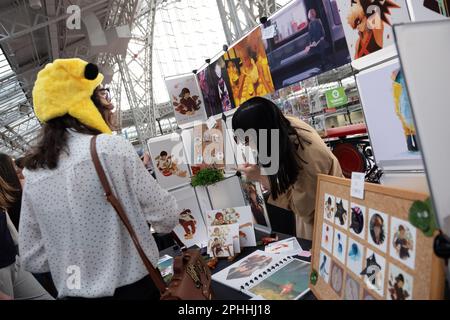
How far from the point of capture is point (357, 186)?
848 mm

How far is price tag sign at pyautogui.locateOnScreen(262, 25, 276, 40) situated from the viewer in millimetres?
1777

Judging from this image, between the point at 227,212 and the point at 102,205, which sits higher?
the point at 102,205

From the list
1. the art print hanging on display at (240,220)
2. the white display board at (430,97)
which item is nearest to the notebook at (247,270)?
the art print hanging on display at (240,220)

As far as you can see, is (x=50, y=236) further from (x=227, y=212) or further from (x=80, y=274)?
(x=227, y=212)

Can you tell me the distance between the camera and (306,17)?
5.09ft

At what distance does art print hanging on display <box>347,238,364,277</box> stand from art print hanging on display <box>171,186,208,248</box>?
4.47ft

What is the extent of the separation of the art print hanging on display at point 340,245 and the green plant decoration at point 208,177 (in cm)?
118

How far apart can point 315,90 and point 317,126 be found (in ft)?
1.65

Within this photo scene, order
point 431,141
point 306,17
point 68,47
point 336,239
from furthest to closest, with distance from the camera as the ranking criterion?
point 68,47, point 306,17, point 336,239, point 431,141

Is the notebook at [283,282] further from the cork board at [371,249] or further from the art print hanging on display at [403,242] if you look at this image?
the art print hanging on display at [403,242]

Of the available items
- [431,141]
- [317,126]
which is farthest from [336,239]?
[317,126]

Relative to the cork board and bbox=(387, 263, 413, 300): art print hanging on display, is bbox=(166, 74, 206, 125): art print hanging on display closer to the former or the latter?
the cork board

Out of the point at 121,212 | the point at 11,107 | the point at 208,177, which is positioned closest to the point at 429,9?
the point at 121,212
